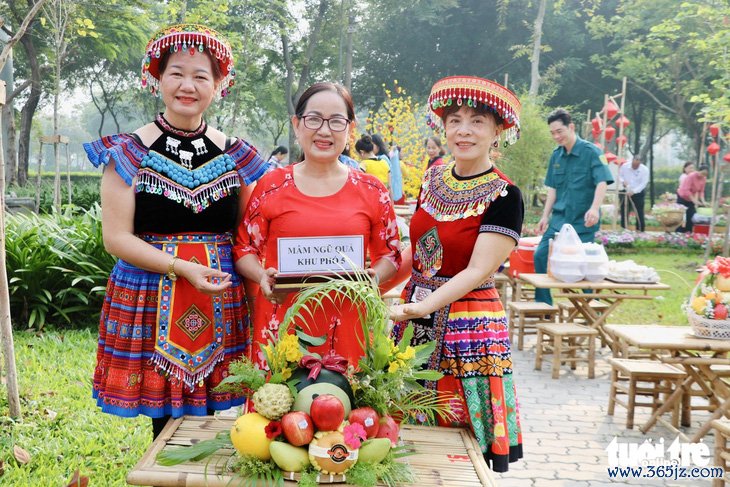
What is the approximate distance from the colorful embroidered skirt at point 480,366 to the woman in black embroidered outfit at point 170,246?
2.68 feet

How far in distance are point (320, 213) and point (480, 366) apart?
815 millimetres

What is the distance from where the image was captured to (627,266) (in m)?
6.15

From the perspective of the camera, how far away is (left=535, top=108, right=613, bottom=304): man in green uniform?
6332mm

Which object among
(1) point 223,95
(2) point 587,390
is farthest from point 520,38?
(1) point 223,95

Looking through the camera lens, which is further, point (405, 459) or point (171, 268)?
point (171, 268)

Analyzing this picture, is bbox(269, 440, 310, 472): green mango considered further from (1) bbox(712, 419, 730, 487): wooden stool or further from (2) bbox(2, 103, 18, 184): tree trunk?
(2) bbox(2, 103, 18, 184): tree trunk

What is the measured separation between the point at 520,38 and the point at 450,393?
1110 inches

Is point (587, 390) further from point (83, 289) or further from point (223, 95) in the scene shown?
point (83, 289)

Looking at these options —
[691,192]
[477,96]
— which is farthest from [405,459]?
[691,192]

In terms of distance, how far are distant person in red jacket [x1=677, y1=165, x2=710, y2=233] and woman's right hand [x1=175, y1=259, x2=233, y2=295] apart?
52.7ft

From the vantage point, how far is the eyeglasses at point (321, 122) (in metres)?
2.25

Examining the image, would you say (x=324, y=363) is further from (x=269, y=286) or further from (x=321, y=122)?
(x=321, y=122)

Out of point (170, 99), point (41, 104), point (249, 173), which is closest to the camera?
point (170, 99)

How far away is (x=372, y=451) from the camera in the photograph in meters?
1.66
